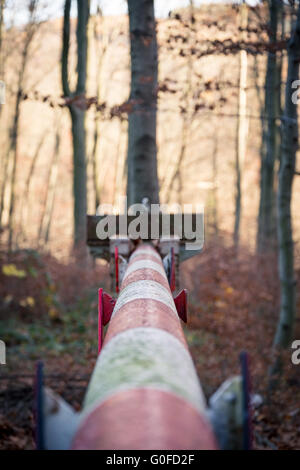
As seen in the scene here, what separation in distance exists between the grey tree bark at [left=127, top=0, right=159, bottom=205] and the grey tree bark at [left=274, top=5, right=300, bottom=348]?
→ 2.05 m

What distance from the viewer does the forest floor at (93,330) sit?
7.75 m

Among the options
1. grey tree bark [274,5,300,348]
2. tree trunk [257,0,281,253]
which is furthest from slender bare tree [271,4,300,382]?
tree trunk [257,0,281,253]

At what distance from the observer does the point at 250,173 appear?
45.3m

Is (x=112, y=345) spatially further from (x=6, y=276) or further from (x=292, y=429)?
(x=6, y=276)

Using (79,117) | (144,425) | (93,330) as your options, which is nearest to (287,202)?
(93,330)

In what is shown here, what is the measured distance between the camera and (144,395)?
4.76 feet

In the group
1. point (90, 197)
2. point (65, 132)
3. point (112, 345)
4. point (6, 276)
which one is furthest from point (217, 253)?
point (90, 197)

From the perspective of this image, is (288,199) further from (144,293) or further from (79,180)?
(79,180)

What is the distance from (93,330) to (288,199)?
244 inches

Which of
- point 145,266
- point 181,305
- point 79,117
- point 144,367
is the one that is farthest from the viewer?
point 79,117

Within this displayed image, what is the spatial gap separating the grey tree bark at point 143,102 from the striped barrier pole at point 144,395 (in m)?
5.68

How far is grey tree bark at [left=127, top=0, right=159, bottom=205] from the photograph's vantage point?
7.66 meters

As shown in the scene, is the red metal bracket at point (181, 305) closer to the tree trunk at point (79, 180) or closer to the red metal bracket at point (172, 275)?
the red metal bracket at point (172, 275)
